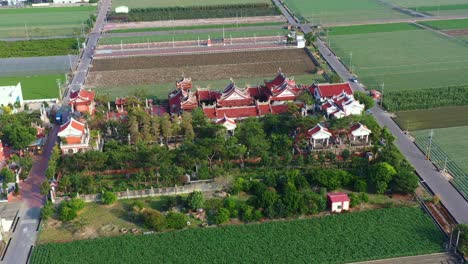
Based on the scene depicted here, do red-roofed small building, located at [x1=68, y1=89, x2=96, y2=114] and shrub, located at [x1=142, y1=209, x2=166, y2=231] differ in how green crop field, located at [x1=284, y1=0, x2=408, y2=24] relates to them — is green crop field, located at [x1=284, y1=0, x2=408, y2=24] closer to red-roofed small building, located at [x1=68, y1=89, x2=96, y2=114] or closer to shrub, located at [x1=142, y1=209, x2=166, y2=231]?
red-roofed small building, located at [x1=68, y1=89, x2=96, y2=114]

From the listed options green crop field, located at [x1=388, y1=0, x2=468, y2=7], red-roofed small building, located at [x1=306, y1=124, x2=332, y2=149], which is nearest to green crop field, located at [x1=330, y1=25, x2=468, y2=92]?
red-roofed small building, located at [x1=306, y1=124, x2=332, y2=149]

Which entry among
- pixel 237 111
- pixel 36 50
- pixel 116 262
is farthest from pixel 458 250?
pixel 36 50

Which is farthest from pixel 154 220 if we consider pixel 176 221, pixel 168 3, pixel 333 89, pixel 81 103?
pixel 168 3

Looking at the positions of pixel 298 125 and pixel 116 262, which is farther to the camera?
pixel 298 125

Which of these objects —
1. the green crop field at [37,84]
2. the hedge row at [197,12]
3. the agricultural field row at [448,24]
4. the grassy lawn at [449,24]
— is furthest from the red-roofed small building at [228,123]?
the hedge row at [197,12]

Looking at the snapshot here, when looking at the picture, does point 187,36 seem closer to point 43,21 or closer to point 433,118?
point 43,21

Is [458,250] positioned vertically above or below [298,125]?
below

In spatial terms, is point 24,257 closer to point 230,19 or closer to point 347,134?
point 347,134
